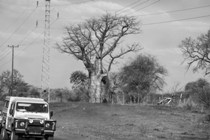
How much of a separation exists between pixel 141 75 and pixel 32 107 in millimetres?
54237

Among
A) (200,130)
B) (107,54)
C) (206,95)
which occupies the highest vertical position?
(107,54)

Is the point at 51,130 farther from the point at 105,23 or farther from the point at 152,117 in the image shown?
the point at 105,23

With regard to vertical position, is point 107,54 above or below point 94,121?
above

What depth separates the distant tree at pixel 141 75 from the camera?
248 feet

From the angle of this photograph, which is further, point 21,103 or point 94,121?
point 94,121

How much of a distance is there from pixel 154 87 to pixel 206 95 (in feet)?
161

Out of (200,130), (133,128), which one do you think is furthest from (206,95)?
(133,128)

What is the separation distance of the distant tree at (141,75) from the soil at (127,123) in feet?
92.5

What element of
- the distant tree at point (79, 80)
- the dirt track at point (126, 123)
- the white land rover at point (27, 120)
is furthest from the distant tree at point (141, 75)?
the white land rover at point (27, 120)

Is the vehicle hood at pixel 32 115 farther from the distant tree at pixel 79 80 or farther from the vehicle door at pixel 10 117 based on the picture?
the distant tree at pixel 79 80

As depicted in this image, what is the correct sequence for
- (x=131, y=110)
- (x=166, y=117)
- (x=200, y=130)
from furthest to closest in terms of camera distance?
(x=131, y=110) < (x=166, y=117) < (x=200, y=130)

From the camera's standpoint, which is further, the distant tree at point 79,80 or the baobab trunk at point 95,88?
the distant tree at point 79,80

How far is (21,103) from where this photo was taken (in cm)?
2355

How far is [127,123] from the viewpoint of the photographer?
109 ft
